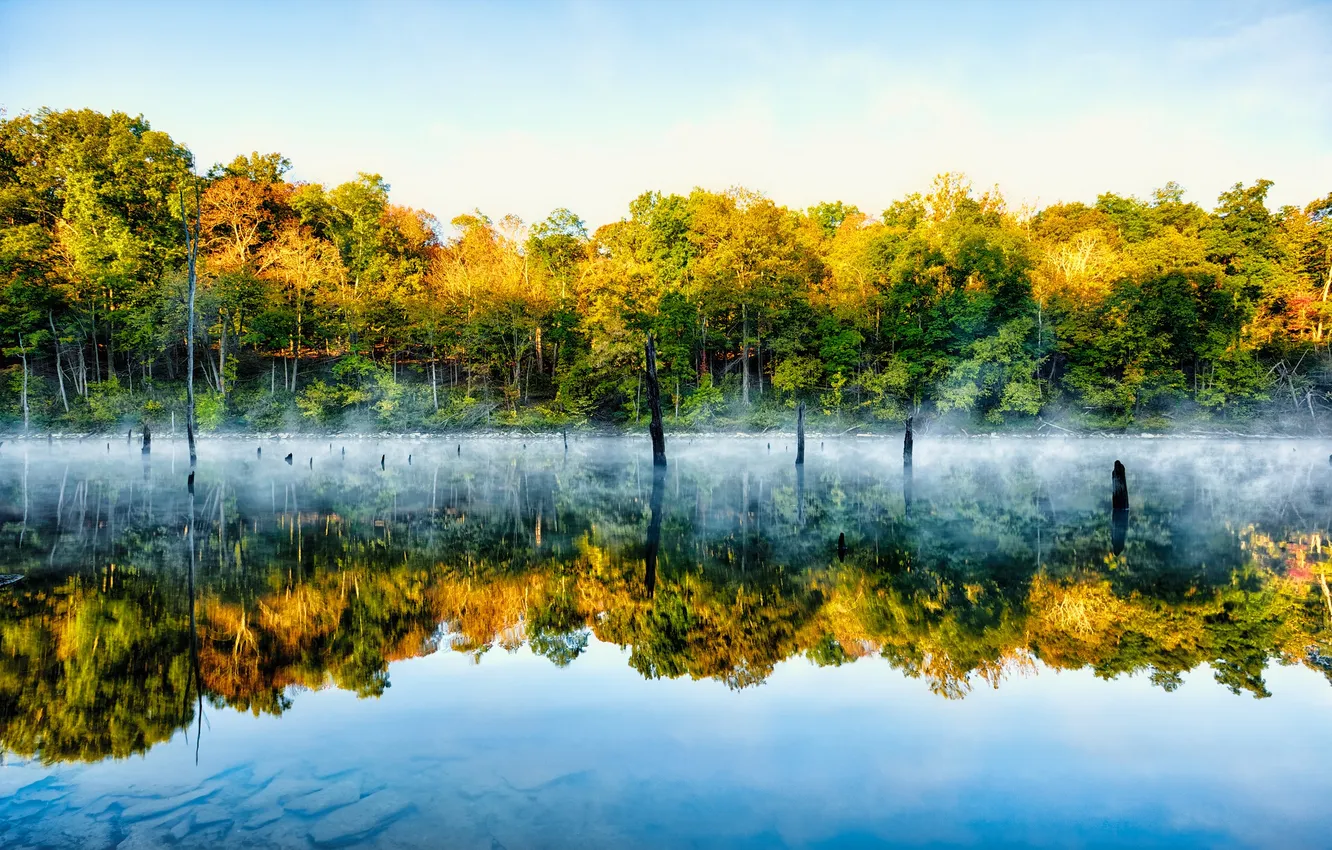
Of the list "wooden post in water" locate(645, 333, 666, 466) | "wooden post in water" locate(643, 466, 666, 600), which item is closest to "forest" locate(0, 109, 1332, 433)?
"wooden post in water" locate(645, 333, 666, 466)

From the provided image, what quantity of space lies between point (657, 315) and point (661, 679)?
Answer: 45.4 metres

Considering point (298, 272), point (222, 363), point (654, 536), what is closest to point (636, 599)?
point (654, 536)

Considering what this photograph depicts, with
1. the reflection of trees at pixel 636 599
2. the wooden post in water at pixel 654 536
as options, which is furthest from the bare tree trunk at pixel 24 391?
the wooden post in water at pixel 654 536

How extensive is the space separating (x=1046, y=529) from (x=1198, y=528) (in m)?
3.89

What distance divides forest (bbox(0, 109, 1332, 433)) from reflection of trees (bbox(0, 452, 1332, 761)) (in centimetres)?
3330

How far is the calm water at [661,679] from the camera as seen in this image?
6.16m

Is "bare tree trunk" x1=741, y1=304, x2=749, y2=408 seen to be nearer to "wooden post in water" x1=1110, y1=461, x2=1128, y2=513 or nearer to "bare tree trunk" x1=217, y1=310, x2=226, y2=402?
"wooden post in water" x1=1110, y1=461, x2=1128, y2=513

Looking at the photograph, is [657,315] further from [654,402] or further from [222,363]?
[222,363]

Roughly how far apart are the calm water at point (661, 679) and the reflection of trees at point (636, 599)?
0.25 feet

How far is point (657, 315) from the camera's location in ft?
176

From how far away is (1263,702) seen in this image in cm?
866

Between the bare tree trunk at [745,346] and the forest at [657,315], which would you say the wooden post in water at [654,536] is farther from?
the bare tree trunk at [745,346]

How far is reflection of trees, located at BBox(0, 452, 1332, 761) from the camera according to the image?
30.0 ft

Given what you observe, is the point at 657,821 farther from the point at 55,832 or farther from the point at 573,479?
the point at 573,479
